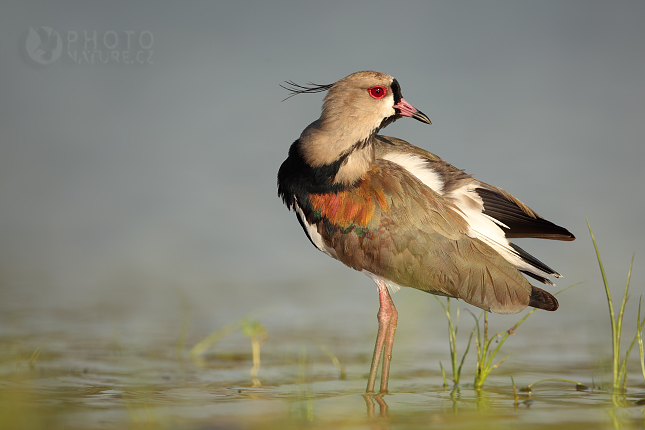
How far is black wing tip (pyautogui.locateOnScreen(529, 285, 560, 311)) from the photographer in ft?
13.6

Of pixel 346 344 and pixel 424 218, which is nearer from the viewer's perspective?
pixel 424 218

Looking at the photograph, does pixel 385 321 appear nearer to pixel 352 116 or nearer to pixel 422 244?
pixel 422 244

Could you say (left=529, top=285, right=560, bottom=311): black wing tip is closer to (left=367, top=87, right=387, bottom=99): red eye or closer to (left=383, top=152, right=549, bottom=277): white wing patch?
(left=383, top=152, right=549, bottom=277): white wing patch

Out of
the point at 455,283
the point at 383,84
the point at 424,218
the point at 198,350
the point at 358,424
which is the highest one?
the point at 383,84

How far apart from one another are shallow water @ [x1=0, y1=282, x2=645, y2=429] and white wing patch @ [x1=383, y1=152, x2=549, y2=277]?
0.95 meters

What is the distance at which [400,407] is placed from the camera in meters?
3.63

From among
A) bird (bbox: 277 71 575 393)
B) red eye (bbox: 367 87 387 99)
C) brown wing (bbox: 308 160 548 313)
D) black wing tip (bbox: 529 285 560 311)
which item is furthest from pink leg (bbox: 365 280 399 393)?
red eye (bbox: 367 87 387 99)

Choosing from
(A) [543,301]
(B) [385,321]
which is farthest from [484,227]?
(B) [385,321]

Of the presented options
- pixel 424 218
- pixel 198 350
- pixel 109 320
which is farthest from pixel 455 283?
pixel 109 320

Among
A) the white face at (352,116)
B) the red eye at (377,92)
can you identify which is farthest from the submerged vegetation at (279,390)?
the red eye at (377,92)

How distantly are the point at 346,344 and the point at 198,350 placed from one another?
53.9 inches

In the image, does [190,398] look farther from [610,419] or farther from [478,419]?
[610,419]

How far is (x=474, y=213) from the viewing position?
4.40m

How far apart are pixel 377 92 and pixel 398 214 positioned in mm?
919
